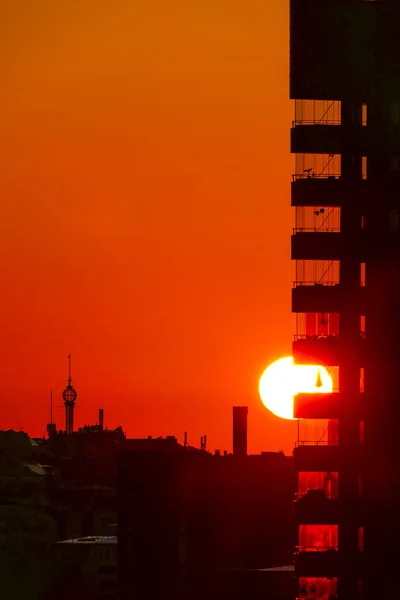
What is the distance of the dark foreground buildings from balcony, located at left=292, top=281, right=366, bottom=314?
0.19 feet

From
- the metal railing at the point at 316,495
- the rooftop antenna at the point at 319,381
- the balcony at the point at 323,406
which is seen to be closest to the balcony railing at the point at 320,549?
the metal railing at the point at 316,495

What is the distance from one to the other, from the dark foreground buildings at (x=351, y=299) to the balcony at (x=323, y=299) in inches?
2.2

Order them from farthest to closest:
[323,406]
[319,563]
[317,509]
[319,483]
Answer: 1. [319,483]
2. [323,406]
3. [319,563]
4. [317,509]

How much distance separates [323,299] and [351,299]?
63.3 inches

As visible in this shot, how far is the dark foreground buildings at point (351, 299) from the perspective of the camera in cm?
11838

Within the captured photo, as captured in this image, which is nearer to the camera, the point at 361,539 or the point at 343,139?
the point at 361,539

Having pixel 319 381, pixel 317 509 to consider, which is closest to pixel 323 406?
pixel 319 381

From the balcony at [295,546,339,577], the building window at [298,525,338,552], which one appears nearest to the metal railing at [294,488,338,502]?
the building window at [298,525,338,552]

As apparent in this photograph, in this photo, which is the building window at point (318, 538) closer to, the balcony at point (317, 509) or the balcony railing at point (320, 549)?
the balcony railing at point (320, 549)

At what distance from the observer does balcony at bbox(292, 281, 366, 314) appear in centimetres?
12012

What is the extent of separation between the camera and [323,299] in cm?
12050

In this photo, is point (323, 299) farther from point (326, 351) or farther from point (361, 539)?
point (361, 539)

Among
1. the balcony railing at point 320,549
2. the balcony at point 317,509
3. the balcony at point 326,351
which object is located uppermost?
the balcony at point 326,351

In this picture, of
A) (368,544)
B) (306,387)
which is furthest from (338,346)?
(368,544)
